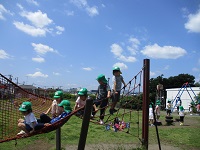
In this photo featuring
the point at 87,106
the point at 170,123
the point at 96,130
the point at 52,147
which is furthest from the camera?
the point at 170,123

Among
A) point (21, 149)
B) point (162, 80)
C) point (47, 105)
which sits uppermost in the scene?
point (162, 80)

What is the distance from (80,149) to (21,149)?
11.7 ft

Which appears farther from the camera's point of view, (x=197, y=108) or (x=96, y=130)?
(x=197, y=108)

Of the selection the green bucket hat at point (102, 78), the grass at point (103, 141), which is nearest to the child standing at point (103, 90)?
the green bucket hat at point (102, 78)

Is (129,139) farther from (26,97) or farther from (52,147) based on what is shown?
(26,97)

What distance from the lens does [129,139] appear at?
8.08 meters

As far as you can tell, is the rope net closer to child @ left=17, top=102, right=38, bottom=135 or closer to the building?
child @ left=17, top=102, right=38, bottom=135

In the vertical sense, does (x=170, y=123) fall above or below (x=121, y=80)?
below

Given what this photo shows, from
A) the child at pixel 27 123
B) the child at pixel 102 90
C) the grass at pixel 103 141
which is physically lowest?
the grass at pixel 103 141

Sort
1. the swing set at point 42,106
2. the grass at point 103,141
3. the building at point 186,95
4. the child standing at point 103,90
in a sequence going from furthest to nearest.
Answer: the building at point 186,95 < the grass at point 103,141 < the child standing at point 103,90 < the swing set at point 42,106

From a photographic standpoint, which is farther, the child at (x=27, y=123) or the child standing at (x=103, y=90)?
the child standing at (x=103, y=90)

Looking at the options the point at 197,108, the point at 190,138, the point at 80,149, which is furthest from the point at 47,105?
the point at 197,108

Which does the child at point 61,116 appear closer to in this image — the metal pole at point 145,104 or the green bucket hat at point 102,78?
the green bucket hat at point 102,78

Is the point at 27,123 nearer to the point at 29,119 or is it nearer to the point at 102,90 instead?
the point at 29,119
